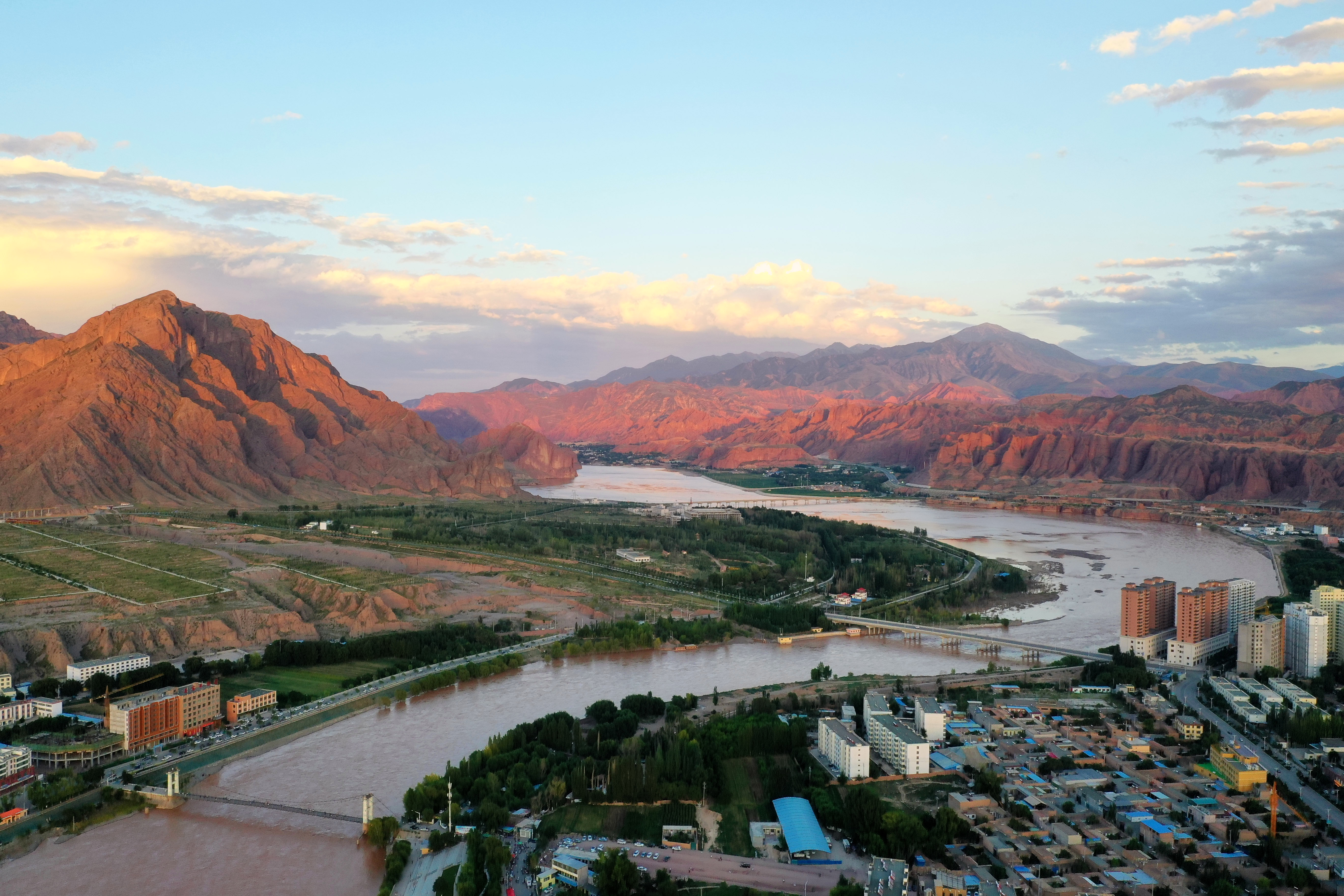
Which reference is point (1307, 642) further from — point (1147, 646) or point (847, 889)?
point (847, 889)

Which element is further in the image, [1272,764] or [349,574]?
[349,574]

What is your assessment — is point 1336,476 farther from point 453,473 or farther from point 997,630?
point 453,473

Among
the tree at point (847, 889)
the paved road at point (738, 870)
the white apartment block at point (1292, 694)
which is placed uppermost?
the white apartment block at point (1292, 694)

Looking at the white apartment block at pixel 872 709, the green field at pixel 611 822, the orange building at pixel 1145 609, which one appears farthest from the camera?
the orange building at pixel 1145 609

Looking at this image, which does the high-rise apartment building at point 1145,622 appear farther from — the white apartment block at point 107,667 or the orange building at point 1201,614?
the white apartment block at point 107,667

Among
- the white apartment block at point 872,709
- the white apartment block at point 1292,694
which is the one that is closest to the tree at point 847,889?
the white apartment block at point 872,709

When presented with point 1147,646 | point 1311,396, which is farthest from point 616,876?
point 1311,396

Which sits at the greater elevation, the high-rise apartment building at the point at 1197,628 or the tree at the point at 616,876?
the high-rise apartment building at the point at 1197,628
